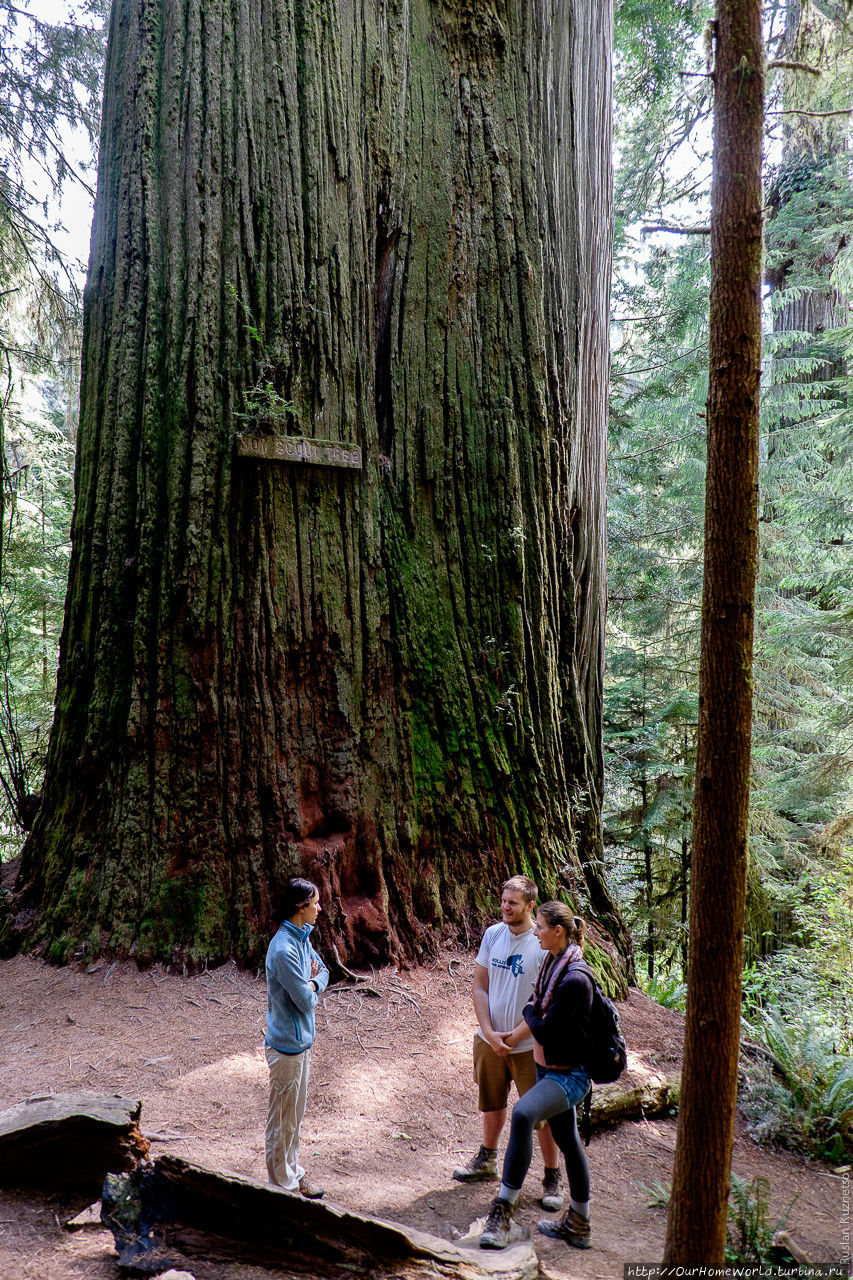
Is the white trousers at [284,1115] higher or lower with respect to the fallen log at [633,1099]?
higher

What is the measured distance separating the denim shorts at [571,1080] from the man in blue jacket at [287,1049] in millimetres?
972

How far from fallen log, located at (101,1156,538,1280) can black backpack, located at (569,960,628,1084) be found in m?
0.88

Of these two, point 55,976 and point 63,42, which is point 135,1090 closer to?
point 55,976

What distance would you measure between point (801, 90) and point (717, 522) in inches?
119

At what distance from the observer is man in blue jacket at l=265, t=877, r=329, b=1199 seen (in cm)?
291

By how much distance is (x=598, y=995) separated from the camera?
125 inches

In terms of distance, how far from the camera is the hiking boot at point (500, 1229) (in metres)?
2.85

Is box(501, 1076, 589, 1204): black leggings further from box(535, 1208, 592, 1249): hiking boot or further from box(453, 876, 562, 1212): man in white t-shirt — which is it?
box(453, 876, 562, 1212): man in white t-shirt

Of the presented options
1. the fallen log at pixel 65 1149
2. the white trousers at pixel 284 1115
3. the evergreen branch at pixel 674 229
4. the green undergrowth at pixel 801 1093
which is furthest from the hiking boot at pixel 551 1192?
the evergreen branch at pixel 674 229

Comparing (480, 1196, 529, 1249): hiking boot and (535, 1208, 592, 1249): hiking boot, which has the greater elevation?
(480, 1196, 529, 1249): hiking boot

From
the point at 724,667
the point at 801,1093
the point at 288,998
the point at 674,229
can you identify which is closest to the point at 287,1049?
the point at 288,998

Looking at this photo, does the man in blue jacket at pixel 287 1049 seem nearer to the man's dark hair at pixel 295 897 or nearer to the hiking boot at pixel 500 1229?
the man's dark hair at pixel 295 897

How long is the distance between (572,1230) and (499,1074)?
2.02ft

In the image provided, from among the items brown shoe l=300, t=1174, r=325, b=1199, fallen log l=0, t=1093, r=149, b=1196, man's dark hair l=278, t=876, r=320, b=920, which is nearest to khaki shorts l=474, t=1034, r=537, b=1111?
brown shoe l=300, t=1174, r=325, b=1199
